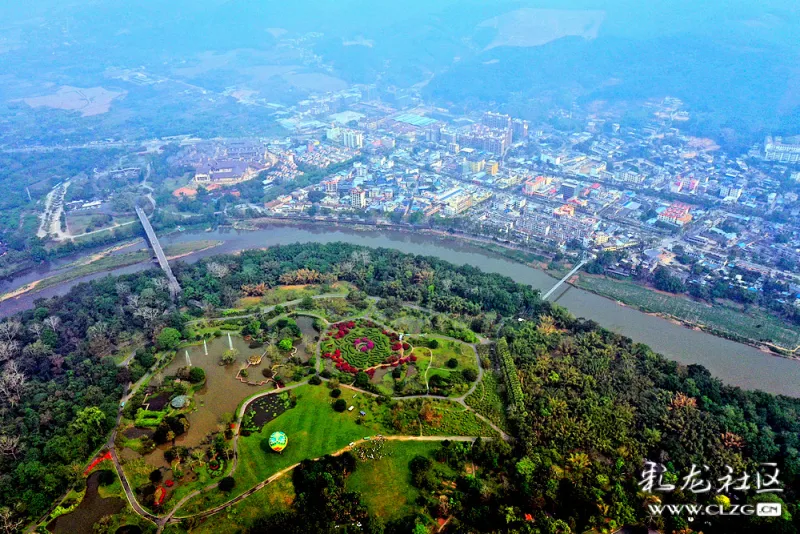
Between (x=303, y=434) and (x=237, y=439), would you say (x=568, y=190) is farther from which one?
(x=237, y=439)

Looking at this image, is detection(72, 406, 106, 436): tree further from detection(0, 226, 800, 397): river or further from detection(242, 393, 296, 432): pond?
detection(0, 226, 800, 397): river

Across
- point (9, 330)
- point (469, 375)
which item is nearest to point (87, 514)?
point (9, 330)

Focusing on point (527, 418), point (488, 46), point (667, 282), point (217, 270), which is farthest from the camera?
point (488, 46)

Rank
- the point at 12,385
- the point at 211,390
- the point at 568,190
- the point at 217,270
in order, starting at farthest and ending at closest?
1. the point at 568,190
2. the point at 217,270
3. the point at 211,390
4. the point at 12,385

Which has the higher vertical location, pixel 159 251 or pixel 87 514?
pixel 159 251

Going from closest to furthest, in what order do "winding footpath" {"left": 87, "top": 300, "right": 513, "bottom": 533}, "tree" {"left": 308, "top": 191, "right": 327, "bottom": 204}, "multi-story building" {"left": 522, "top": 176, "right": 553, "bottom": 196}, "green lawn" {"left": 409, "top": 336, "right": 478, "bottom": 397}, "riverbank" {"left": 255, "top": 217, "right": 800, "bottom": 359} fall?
"winding footpath" {"left": 87, "top": 300, "right": 513, "bottom": 533} → "green lawn" {"left": 409, "top": 336, "right": 478, "bottom": 397} → "riverbank" {"left": 255, "top": 217, "right": 800, "bottom": 359} → "tree" {"left": 308, "top": 191, "right": 327, "bottom": 204} → "multi-story building" {"left": 522, "top": 176, "right": 553, "bottom": 196}

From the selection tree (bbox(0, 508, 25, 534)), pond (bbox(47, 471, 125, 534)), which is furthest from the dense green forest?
pond (bbox(47, 471, 125, 534))
